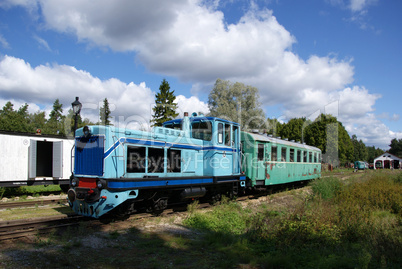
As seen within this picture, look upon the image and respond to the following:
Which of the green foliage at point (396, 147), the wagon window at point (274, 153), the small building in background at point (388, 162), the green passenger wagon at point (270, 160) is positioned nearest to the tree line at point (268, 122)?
the small building in background at point (388, 162)

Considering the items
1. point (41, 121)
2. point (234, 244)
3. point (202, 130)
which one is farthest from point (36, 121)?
point (234, 244)

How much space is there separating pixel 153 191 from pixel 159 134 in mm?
1823

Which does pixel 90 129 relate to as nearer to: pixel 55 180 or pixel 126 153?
pixel 126 153

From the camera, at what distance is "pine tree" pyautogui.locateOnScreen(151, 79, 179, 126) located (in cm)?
3947

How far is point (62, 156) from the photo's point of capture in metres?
14.7

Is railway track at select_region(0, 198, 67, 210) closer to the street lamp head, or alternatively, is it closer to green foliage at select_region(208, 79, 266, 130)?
the street lamp head

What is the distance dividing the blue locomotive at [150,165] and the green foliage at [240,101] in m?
28.6

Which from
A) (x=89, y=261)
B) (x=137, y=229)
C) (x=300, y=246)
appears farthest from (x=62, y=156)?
(x=300, y=246)

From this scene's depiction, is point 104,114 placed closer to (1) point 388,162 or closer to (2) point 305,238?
(2) point 305,238

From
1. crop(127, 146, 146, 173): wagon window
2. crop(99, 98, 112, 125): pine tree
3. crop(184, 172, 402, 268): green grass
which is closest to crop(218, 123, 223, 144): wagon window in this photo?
crop(184, 172, 402, 268): green grass

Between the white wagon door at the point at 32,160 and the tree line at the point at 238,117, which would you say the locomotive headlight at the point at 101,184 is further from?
the tree line at the point at 238,117

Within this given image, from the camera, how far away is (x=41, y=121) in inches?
2413

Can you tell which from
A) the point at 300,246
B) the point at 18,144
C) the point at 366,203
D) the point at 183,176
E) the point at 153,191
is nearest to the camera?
the point at 300,246

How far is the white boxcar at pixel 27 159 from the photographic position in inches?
508
